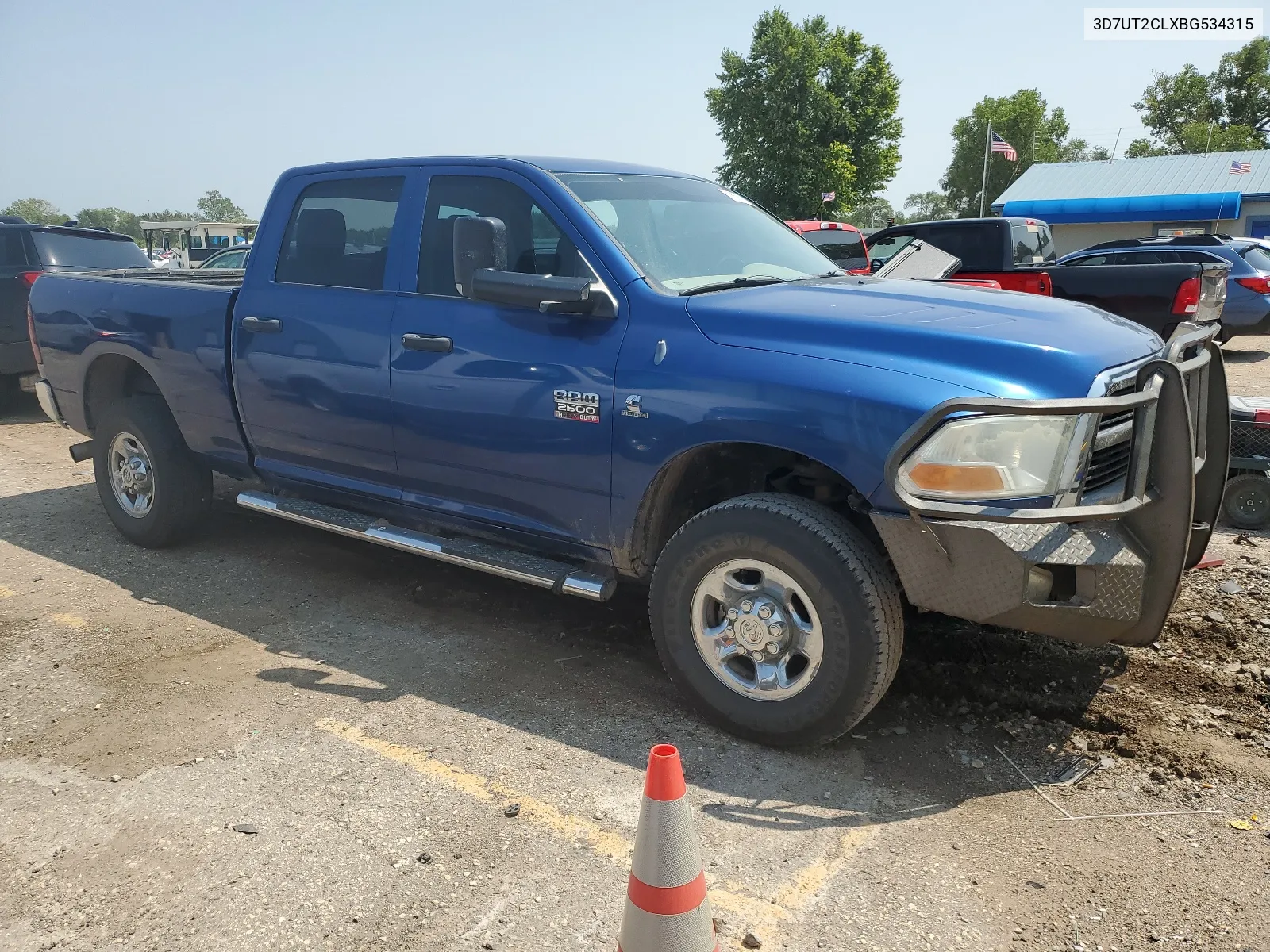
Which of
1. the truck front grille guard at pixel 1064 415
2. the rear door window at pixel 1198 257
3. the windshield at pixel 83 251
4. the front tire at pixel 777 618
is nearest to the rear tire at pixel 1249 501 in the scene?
the truck front grille guard at pixel 1064 415

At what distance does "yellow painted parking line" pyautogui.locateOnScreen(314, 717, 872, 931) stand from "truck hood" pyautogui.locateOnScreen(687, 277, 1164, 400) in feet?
4.76

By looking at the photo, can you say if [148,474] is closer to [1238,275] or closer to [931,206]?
[1238,275]

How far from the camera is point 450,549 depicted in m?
4.11

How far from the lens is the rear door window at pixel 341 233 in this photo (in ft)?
14.3

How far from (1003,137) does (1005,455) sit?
263ft

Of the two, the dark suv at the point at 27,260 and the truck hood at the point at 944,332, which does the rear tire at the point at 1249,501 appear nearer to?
the truck hood at the point at 944,332

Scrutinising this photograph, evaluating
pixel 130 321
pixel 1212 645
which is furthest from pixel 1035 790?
pixel 130 321

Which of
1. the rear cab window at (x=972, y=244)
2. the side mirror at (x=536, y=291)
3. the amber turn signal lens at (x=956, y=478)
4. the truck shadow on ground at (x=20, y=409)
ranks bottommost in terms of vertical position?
the truck shadow on ground at (x=20, y=409)

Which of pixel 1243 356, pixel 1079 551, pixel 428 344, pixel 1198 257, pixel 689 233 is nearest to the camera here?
pixel 1079 551

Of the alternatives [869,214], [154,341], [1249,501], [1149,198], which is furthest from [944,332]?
[869,214]

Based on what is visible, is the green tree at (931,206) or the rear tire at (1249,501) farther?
the green tree at (931,206)

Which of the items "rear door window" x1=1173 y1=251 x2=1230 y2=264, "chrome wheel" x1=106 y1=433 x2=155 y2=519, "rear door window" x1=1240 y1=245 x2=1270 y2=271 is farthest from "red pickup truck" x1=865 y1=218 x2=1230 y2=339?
"chrome wheel" x1=106 y1=433 x2=155 y2=519

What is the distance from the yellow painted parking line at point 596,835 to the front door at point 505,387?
40.1 inches

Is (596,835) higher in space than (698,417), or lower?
lower
